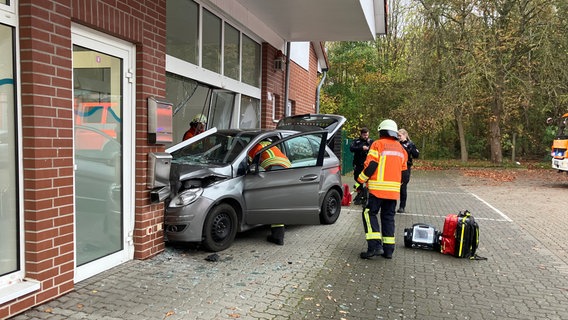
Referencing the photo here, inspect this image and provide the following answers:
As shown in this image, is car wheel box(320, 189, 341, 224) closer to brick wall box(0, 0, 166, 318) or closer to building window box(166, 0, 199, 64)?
building window box(166, 0, 199, 64)

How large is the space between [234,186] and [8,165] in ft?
8.81

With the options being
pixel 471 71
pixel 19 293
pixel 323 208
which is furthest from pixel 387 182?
pixel 471 71

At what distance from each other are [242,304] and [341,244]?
8.54 ft

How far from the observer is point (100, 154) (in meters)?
4.61

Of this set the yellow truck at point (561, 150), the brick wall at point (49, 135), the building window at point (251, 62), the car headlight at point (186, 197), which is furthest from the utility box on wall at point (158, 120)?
the yellow truck at point (561, 150)

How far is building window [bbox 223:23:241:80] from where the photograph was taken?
8.63 meters

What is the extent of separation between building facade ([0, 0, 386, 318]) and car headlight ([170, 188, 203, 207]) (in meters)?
0.24

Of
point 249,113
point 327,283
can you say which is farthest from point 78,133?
point 249,113

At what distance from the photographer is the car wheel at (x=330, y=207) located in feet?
24.6

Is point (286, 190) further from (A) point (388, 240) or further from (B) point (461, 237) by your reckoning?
(B) point (461, 237)

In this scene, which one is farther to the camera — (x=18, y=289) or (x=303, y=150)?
(x=303, y=150)

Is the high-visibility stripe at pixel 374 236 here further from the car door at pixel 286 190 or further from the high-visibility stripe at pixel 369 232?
the car door at pixel 286 190

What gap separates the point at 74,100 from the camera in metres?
4.28

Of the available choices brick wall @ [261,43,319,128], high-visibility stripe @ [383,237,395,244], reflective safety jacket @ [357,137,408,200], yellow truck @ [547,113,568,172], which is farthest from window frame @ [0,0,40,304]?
yellow truck @ [547,113,568,172]
